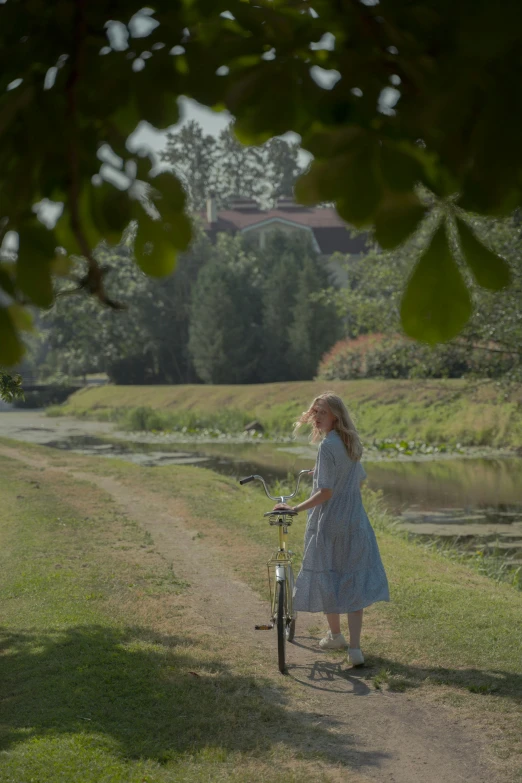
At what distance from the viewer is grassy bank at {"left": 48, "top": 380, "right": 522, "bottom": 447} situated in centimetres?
2572

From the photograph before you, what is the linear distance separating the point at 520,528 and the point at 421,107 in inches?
522

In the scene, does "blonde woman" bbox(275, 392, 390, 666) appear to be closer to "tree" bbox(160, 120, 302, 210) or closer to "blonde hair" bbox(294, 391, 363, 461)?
"blonde hair" bbox(294, 391, 363, 461)

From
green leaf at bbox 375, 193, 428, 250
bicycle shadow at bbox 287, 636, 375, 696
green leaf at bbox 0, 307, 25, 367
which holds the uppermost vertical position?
green leaf at bbox 375, 193, 428, 250

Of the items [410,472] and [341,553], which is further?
[410,472]

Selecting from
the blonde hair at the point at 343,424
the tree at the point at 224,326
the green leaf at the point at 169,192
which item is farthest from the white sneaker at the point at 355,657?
the tree at the point at 224,326

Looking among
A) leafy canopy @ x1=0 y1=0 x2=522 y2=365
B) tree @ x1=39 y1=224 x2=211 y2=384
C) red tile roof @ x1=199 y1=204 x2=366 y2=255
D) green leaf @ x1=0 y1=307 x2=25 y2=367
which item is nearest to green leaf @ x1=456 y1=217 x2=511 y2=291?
leafy canopy @ x1=0 y1=0 x2=522 y2=365

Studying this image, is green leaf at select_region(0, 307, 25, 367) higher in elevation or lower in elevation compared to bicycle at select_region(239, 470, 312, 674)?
higher

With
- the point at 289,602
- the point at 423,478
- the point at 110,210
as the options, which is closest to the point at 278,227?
the point at 423,478

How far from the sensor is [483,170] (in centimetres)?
156

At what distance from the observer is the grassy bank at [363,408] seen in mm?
25719

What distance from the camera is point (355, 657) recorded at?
6.96 metres

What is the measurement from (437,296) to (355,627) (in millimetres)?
5634

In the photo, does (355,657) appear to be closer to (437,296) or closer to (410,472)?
(437,296)

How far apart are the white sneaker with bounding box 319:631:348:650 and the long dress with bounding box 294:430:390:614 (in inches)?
19.2
